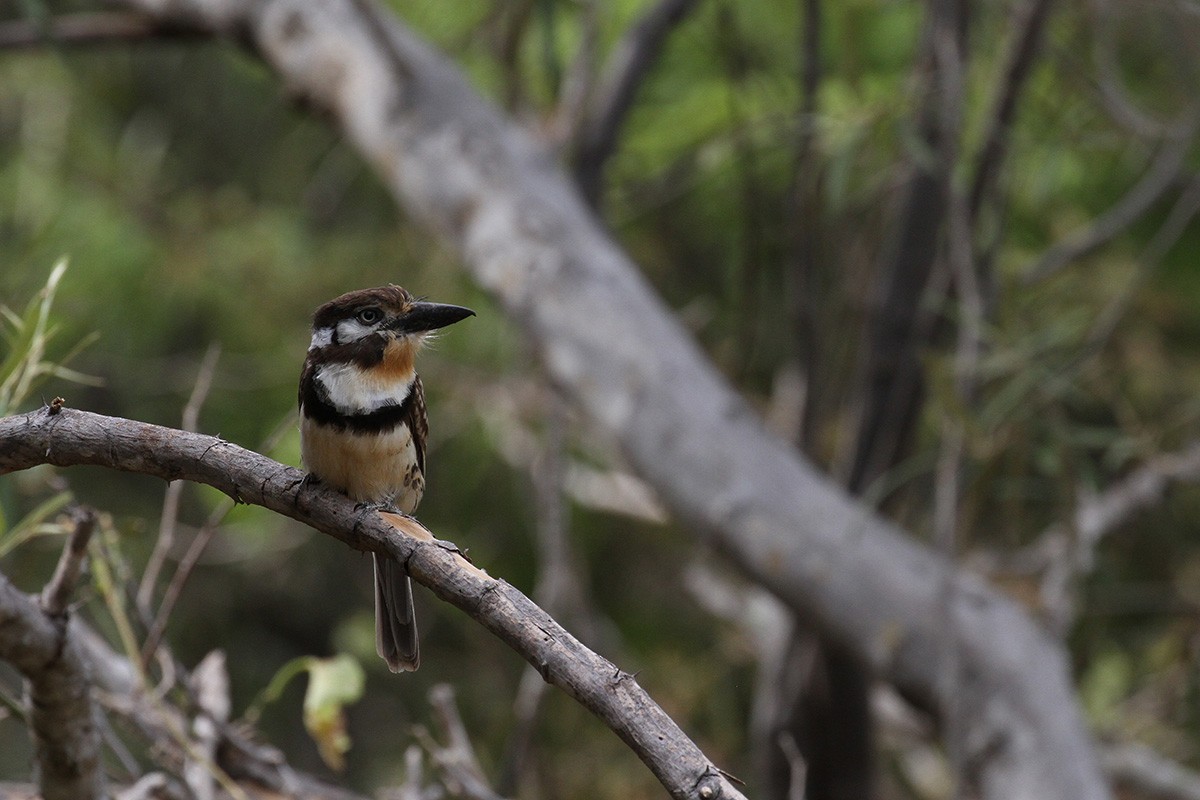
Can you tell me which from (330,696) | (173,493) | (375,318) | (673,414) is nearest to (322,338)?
(375,318)

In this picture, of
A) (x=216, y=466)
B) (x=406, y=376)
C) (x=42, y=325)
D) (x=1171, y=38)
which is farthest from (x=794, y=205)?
(x=216, y=466)

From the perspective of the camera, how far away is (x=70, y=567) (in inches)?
77.9

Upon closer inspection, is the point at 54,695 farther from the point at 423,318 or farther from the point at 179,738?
the point at 423,318

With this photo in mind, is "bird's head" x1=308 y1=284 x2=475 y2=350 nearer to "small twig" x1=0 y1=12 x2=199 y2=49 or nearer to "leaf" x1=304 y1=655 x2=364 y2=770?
"leaf" x1=304 y1=655 x2=364 y2=770

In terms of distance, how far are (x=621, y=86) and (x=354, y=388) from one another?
105 inches

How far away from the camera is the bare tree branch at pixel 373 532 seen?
145 centimetres

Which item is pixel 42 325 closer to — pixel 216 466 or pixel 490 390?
pixel 216 466

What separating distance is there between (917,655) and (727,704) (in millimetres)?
2396

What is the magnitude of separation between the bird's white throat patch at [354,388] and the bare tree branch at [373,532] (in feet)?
1.56

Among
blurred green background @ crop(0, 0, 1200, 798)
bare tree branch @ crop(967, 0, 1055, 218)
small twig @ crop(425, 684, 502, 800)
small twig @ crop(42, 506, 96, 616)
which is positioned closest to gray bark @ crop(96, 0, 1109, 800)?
blurred green background @ crop(0, 0, 1200, 798)

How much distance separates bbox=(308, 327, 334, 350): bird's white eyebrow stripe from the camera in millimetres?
2553

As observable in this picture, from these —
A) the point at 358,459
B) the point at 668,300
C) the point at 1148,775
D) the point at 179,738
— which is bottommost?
the point at 179,738

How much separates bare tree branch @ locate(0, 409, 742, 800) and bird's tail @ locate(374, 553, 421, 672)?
2.02ft

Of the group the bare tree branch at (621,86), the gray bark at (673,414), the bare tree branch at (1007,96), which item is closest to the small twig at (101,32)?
the gray bark at (673,414)
